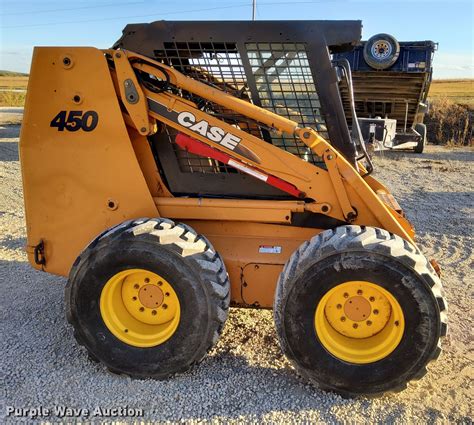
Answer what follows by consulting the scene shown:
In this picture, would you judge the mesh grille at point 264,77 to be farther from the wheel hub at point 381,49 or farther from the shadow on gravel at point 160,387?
the wheel hub at point 381,49

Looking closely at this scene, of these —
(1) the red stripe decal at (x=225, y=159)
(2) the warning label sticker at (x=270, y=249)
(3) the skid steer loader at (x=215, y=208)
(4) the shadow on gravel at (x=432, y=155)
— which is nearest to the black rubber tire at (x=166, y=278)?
(3) the skid steer loader at (x=215, y=208)

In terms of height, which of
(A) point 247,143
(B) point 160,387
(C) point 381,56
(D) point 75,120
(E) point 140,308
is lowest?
(B) point 160,387

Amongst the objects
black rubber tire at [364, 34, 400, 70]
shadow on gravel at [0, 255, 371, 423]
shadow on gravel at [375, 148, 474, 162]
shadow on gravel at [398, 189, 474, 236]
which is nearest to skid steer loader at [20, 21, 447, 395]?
shadow on gravel at [0, 255, 371, 423]

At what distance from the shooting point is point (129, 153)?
11.8 ft

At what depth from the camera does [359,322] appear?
331cm

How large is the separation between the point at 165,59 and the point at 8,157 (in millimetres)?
10044

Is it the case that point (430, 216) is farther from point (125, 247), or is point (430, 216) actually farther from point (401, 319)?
point (125, 247)

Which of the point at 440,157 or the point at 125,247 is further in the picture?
the point at 440,157

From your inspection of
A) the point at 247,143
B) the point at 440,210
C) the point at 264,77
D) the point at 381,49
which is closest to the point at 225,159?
the point at 247,143

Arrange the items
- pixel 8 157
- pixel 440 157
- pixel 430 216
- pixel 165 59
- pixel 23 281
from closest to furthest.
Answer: pixel 165 59 < pixel 23 281 < pixel 430 216 < pixel 8 157 < pixel 440 157

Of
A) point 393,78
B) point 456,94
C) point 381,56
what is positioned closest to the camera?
point 381,56

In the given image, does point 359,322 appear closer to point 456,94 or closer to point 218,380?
point 218,380

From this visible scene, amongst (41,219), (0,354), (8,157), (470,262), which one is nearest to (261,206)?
(41,219)

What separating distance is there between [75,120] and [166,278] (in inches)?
51.7
